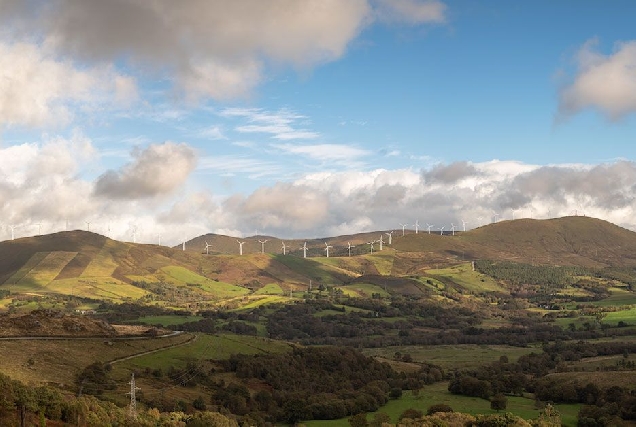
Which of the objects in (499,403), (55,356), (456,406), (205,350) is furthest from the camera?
(205,350)

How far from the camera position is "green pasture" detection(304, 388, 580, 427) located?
126 m

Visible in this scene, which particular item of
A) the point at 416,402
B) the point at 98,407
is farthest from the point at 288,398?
the point at 98,407

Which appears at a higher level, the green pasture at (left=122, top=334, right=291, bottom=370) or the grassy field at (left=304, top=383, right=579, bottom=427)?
the green pasture at (left=122, top=334, right=291, bottom=370)

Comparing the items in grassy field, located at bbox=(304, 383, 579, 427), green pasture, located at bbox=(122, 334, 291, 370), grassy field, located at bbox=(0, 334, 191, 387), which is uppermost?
grassy field, located at bbox=(0, 334, 191, 387)

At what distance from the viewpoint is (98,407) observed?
87.1 metres

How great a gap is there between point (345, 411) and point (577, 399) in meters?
51.9

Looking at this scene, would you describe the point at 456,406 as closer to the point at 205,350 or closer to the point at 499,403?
the point at 499,403

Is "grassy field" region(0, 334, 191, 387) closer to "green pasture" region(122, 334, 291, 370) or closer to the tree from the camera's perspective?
"green pasture" region(122, 334, 291, 370)

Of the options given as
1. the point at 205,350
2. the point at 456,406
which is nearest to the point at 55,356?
the point at 205,350

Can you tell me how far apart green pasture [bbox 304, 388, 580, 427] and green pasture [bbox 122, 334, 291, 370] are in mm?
42471

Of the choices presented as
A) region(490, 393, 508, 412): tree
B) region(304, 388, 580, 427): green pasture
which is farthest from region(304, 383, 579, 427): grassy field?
region(490, 393, 508, 412): tree

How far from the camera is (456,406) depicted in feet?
448

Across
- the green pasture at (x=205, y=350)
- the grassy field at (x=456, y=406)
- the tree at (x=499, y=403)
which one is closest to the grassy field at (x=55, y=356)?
the green pasture at (x=205, y=350)

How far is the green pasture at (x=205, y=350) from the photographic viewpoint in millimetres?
148875
